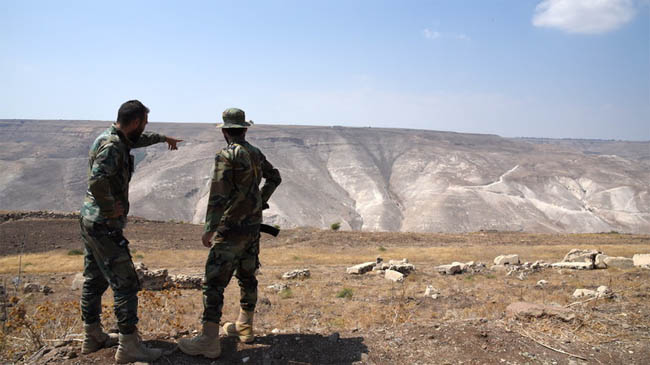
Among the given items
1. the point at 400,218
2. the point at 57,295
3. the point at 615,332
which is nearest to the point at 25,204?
the point at 400,218

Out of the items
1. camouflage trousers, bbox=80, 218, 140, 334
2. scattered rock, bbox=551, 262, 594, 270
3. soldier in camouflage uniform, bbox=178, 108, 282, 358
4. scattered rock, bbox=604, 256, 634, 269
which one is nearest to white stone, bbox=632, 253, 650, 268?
scattered rock, bbox=604, 256, 634, 269

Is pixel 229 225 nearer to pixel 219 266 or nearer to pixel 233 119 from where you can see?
pixel 219 266

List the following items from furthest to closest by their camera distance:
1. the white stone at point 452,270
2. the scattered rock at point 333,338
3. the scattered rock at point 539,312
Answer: the white stone at point 452,270 → the scattered rock at point 539,312 → the scattered rock at point 333,338

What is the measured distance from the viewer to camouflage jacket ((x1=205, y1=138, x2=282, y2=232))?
363 cm

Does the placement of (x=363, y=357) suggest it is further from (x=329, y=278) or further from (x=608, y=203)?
(x=608, y=203)

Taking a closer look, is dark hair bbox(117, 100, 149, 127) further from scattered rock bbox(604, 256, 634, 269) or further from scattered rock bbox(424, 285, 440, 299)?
scattered rock bbox(604, 256, 634, 269)

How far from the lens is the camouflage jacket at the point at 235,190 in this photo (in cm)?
363

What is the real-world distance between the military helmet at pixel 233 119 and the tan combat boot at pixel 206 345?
181 cm

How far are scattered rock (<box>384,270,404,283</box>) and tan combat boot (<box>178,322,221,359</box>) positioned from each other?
747 centimetres

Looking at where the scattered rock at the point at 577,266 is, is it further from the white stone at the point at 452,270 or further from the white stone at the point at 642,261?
the white stone at the point at 452,270

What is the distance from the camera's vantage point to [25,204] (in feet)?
176

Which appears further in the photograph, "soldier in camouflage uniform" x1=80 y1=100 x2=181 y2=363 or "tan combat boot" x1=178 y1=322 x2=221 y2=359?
"tan combat boot" x1=178 y1=322 x2=221 y2=359

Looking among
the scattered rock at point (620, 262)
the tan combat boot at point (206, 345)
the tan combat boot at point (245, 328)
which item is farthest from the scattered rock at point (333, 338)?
the scattered rock at point (620, 262)

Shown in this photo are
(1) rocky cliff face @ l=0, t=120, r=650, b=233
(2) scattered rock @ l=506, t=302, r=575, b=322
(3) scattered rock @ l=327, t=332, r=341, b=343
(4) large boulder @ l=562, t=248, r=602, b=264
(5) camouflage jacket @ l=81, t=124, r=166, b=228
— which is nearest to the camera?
(5) camouflage jacket @ l=81, t=124, r=166, b=228
